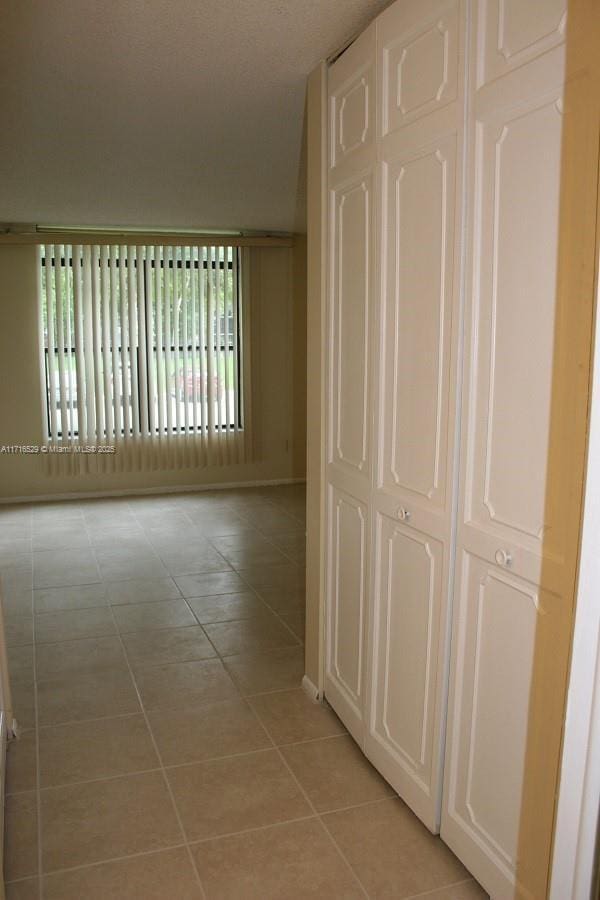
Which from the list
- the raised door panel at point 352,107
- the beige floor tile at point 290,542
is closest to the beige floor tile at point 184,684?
the beige floor tile at point 290,542

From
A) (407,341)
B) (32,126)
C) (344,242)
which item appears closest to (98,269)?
(32,126)

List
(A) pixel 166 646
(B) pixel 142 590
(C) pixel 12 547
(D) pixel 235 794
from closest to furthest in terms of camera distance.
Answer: (D) pixel 235 794
(A) pixel 166 646
(B) pixel 142 590
(C) pixel 12 547

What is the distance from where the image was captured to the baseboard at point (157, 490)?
7.36 meters

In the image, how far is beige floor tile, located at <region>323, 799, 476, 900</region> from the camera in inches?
86.1

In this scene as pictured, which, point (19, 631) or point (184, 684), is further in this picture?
point (19, 631)

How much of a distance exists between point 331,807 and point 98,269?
18.8 ft

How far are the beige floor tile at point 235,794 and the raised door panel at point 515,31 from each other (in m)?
2.27

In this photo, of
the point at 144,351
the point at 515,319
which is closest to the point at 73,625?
the point at 515,319

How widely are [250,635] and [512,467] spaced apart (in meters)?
2.44

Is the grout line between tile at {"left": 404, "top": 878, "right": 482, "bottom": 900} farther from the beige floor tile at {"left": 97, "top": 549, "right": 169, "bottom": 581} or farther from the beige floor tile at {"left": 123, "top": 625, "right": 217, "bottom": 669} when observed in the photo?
the beige floor tile at {"left": 97, "top": 549, "right": 169, "bottom": 581}

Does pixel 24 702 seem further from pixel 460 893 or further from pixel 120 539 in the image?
pixel 120 539

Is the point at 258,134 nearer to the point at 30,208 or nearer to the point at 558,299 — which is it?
the point at 558,299

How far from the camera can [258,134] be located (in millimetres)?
3775

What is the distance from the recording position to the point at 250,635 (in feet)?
13.1
